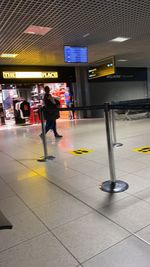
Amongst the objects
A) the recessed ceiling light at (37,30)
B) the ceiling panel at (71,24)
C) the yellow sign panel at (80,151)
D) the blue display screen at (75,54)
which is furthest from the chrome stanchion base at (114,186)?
the blue display screen at (75,54)

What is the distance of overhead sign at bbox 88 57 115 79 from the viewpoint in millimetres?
8445

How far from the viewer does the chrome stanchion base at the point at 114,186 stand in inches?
91.7

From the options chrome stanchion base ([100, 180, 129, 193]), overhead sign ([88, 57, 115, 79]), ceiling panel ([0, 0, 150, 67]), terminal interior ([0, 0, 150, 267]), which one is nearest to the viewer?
terminal interior ([0, 0, 150, 267])

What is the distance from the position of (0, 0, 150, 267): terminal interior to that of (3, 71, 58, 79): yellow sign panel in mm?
61

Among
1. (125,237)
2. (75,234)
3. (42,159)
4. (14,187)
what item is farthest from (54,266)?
(42,159)

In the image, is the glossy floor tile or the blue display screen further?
the blue display screen

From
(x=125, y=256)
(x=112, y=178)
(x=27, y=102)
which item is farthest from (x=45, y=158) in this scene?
(x=27, y=102)

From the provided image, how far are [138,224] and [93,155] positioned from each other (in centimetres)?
221

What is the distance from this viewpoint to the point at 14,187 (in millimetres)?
2664

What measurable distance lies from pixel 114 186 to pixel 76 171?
789 millimetres

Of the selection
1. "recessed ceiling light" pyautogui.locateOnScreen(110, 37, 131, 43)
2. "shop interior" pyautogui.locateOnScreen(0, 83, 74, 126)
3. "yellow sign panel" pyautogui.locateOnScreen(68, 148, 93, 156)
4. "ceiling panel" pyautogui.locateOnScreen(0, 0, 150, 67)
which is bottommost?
"yellow sign panel" pyautogui.locateOnScreen(68, 148, 93, 156)

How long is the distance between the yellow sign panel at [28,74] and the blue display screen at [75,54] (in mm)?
3323

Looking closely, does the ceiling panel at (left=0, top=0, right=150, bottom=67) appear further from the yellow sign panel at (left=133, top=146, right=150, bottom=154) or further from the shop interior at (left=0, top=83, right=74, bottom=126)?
the shop interior at (left=0, top=83, right=74, bottom=126)

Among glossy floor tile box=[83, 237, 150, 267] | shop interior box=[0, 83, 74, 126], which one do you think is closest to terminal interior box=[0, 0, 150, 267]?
glossy floor tile box=[83, 237, 150, 267]
